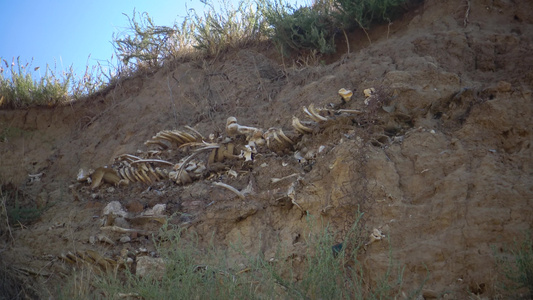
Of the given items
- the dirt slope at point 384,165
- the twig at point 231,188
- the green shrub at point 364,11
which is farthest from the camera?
the green shrub at point 364,11

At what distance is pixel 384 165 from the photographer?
473 cm

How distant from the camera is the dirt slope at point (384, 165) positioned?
4.18 m

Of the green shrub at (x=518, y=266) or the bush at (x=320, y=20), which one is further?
the bush at (x=320, y=20)

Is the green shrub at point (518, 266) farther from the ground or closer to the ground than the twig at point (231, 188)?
closer to the ground

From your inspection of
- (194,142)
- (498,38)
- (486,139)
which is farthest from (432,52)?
(194,142)

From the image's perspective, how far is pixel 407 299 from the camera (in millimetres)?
3648

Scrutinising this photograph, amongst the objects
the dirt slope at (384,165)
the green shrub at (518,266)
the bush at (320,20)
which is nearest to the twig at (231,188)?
the dirt slope at (384,165)

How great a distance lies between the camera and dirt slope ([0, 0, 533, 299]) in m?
4.18

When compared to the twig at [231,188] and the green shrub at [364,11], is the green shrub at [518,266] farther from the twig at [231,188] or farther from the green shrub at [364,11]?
the green shrub at [364,11]

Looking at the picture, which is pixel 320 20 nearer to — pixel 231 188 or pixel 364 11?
pixel 364 11

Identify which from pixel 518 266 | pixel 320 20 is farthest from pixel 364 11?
pixel 518 266

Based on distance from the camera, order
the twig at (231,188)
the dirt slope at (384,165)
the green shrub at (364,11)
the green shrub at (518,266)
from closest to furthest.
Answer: the green shrub at (518,266) → the dirt slope at (384,165) → the twig at (231,188) → the green shrub at (364,11)

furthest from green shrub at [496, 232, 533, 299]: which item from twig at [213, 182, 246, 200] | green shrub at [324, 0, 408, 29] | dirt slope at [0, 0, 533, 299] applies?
green shrub at [324, 0, 408, 29]

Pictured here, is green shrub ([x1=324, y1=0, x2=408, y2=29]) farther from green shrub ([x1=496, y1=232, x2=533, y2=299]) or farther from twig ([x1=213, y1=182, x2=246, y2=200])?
green shrub ([x1=496, y1=232, x2=533, y2=299])
